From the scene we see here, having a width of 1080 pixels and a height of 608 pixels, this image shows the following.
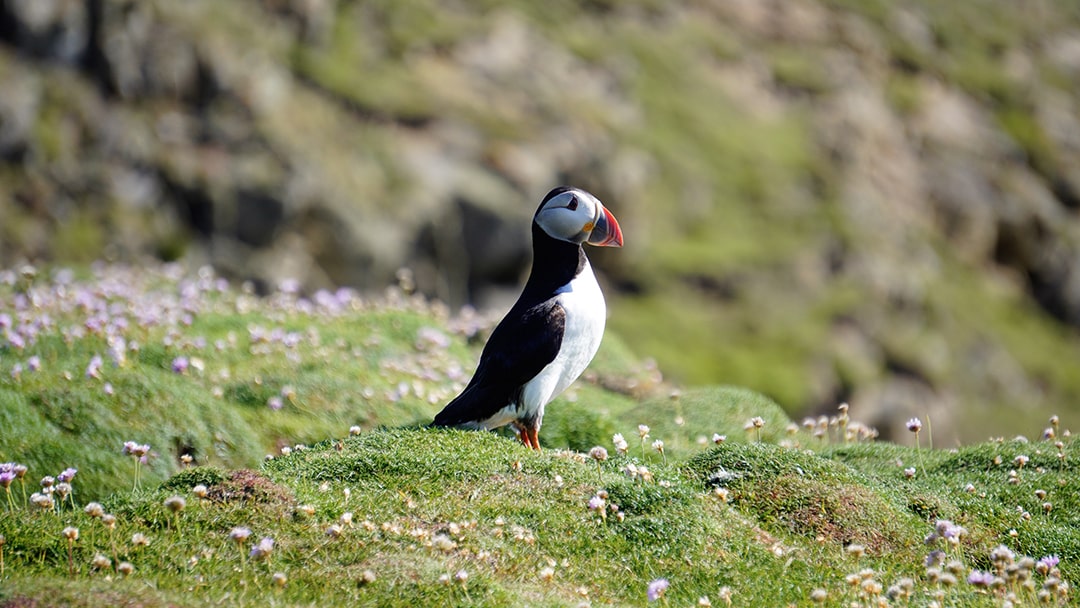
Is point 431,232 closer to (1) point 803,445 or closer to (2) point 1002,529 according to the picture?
(1) point 803,445

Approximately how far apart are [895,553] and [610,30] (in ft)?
224

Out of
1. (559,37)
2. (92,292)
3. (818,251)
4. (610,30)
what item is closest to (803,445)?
(92,292)

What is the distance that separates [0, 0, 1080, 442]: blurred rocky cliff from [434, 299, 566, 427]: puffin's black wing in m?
25.6

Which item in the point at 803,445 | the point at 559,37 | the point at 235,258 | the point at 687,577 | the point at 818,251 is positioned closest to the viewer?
the point at 687,577

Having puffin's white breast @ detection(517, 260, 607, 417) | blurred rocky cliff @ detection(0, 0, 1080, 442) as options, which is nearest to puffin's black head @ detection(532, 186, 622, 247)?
puffin's white breast @ detection(517, 260, 607, 417)

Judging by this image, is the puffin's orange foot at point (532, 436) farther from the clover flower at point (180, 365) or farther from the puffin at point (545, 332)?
the clover flower at point (180, 365)

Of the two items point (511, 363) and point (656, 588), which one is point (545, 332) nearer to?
point (511, 363)

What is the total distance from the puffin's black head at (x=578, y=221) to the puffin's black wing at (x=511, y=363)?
0.72 meters

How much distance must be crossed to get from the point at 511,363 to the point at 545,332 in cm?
36

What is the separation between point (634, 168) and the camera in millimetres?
57031

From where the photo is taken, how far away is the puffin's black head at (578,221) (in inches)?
404

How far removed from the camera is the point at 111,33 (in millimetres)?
44219

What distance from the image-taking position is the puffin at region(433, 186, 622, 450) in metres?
9.79

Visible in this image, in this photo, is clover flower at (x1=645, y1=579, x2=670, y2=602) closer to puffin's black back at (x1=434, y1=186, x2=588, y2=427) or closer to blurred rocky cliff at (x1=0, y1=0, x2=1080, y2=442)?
puffin's black back at (x1=434, y1=186, x2=588, y2=427)
